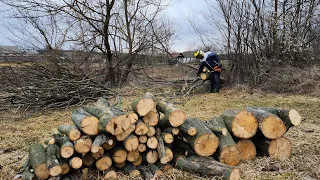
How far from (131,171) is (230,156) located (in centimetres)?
116

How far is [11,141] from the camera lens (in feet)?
16.2

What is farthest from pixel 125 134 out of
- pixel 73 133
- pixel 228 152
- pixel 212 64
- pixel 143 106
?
pixel 212 64

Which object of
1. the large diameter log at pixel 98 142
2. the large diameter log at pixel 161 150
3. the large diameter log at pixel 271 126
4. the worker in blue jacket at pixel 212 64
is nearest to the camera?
the large diameter log at pixel 98 142

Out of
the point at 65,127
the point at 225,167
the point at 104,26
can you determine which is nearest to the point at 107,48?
the point at 104,26

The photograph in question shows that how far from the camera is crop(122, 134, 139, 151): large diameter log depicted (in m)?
3.02

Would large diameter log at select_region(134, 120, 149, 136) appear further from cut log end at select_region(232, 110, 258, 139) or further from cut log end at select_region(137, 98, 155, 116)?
cut log end at select_region(232, 110, 258, 139)

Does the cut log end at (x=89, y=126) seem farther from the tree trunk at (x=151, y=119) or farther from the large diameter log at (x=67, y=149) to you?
the tree trunk at (x=151, y=119)

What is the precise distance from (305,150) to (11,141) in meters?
4.79

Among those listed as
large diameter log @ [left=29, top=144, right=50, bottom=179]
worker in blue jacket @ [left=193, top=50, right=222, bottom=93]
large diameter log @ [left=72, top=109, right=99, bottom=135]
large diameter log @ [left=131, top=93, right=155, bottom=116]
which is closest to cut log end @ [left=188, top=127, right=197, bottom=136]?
large diameter log @ [left=131, top=93, right=155, bottom=116]

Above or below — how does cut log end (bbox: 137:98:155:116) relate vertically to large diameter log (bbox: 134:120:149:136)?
above

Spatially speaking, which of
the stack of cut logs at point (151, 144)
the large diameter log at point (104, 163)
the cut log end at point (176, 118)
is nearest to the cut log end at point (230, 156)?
the stack of cut logs at point (151, 144)

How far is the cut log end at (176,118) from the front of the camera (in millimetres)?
3154

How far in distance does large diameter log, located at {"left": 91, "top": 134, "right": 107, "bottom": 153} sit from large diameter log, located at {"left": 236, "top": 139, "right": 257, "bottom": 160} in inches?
65.2

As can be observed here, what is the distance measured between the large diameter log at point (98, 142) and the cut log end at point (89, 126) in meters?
0.08
